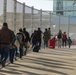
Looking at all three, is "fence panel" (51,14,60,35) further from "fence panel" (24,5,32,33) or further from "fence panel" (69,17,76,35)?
"fence panel" (24,5,32,33)

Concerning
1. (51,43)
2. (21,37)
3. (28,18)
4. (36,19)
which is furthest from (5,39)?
(51,43)

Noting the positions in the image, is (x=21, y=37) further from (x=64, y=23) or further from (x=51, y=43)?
(x=64, y=23)

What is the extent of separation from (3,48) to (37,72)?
5.95ft

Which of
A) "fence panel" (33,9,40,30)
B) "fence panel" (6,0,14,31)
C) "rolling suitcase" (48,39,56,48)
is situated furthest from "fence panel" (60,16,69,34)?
"fence panel" (6,0,14,31)

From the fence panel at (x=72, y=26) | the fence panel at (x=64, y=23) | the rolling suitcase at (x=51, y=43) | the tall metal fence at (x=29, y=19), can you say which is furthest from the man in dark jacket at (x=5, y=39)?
the fence panel at (x=72, y=26)

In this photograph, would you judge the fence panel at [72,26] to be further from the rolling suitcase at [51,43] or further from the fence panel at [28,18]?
the fence panel at [28,18]

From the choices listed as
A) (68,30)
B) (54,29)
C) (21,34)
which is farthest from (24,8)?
(68,30)

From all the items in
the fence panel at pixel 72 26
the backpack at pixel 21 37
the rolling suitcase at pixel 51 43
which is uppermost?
the fence panel at pixel 72 26

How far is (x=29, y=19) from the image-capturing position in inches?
898

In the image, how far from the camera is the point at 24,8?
789 inches

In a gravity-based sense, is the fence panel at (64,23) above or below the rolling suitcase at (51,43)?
above

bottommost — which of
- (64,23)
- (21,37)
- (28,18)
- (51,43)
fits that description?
(51,43)

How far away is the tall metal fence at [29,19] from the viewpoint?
1501cm

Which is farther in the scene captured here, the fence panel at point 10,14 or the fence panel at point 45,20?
the fence panel at point 45,20
